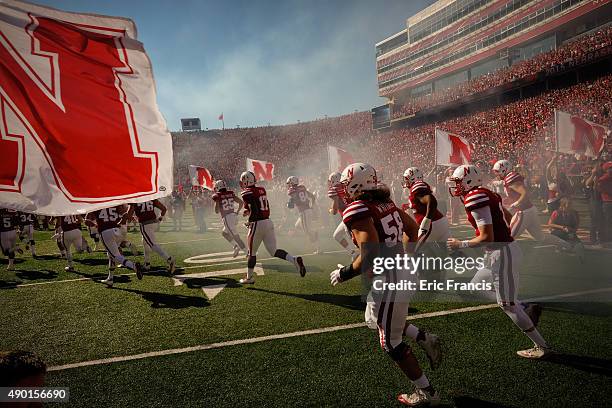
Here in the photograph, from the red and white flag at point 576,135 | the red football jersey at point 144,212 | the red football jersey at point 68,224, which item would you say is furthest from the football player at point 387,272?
the red and white flag at point 576,135

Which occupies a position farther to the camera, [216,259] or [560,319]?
[216,259]

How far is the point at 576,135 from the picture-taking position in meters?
10.9

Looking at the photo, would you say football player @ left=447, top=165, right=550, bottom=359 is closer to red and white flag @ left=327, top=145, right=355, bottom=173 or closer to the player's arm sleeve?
the player's arm sleeve

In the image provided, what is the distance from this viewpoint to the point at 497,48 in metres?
37.9

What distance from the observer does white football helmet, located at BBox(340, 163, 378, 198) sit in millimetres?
3303

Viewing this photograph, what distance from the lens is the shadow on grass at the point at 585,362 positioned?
368 cm

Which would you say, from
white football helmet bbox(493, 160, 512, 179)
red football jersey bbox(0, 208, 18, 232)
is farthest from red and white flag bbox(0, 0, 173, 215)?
red football jersey bbox(0, 208, 18, 232)

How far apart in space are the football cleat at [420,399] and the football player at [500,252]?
128cm

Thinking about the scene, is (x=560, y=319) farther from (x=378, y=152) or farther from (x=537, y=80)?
(x=378, y=152)

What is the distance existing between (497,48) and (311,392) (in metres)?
42.9

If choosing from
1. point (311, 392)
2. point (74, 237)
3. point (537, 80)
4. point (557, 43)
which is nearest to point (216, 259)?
point (74, 237)

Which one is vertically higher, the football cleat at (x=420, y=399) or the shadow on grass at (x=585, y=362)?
the shadow on grass at (x=585, y=362)

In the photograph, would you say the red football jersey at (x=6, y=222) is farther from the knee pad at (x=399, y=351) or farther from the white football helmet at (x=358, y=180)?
the knee pad at (x=399, y=351)

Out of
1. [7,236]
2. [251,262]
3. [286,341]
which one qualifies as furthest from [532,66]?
[7,236]
